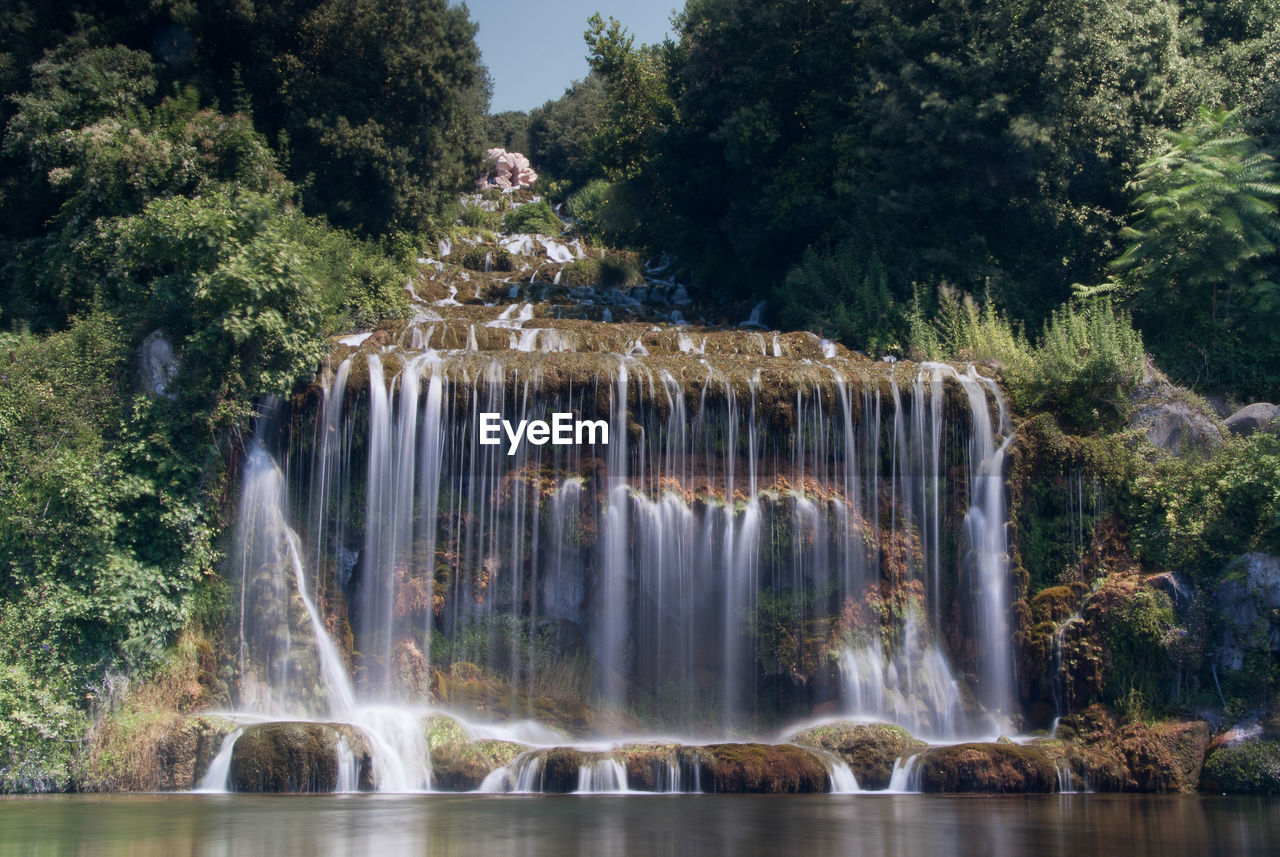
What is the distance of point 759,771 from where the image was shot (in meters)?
15.4

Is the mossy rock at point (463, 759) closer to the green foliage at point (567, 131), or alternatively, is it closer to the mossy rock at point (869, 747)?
the mossy rock at point (869, 747)

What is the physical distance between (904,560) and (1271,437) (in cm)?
637

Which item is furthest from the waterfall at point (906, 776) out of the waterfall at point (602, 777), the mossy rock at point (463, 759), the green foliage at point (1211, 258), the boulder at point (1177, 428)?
the green foliage at point (1211, 258)

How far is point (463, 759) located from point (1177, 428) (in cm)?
1372

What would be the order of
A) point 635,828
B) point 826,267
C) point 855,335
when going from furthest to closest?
point 826,267 < point 855,335 < point 635,828

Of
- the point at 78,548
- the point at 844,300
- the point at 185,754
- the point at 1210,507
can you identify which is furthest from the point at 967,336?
the point at 78,548

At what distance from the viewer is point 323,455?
18.5 m

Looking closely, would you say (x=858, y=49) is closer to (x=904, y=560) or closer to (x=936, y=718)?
(x=904, y=560)

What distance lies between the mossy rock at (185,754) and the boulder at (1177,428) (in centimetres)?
1626

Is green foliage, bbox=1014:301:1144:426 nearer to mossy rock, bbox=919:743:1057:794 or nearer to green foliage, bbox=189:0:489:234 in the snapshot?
mossy rock, bbox=919:743:1057:794

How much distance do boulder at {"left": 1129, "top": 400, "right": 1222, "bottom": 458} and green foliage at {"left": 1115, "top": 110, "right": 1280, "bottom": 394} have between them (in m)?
3.06

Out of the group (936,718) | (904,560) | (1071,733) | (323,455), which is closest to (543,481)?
(323,455)

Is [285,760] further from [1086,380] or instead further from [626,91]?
[626,91]

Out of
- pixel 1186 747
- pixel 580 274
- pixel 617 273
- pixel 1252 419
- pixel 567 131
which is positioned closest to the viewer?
pixel 1186 747
